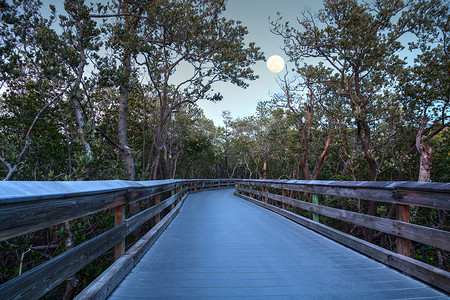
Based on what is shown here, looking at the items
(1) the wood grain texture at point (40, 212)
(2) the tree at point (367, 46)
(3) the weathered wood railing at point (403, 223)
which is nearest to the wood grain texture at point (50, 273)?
(1) the wood grain texture at point (40, 212)

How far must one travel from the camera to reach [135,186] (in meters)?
3.53

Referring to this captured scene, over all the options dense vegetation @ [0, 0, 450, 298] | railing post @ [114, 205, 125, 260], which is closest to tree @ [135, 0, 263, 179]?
dense vegetation @ [0, 0, 450, 298]

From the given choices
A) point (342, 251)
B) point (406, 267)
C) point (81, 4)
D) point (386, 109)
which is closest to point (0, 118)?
point (81, 4)

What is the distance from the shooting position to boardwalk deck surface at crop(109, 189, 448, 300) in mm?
2475

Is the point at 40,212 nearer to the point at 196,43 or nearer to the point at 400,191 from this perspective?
the point at 400,191

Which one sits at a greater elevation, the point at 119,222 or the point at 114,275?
the point at 119,222

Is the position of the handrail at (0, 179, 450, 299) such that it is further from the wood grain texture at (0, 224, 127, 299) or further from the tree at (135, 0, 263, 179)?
the tree at (135, 0, 263, 179)

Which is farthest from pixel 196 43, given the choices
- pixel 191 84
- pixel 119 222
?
pixel 119 222

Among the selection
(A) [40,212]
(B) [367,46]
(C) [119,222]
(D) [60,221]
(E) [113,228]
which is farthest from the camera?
(B) [367,46]

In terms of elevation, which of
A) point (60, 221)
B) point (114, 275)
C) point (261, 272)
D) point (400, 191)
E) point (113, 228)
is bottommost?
point (261, 272)

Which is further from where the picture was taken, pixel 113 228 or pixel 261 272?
pixel 261 272

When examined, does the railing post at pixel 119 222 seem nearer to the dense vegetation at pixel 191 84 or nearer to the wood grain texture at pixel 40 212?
the wood grain texture at pixel 40 212

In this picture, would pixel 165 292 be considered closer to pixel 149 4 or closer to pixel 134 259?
pixel 134 259

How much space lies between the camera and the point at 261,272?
3.02 meters
